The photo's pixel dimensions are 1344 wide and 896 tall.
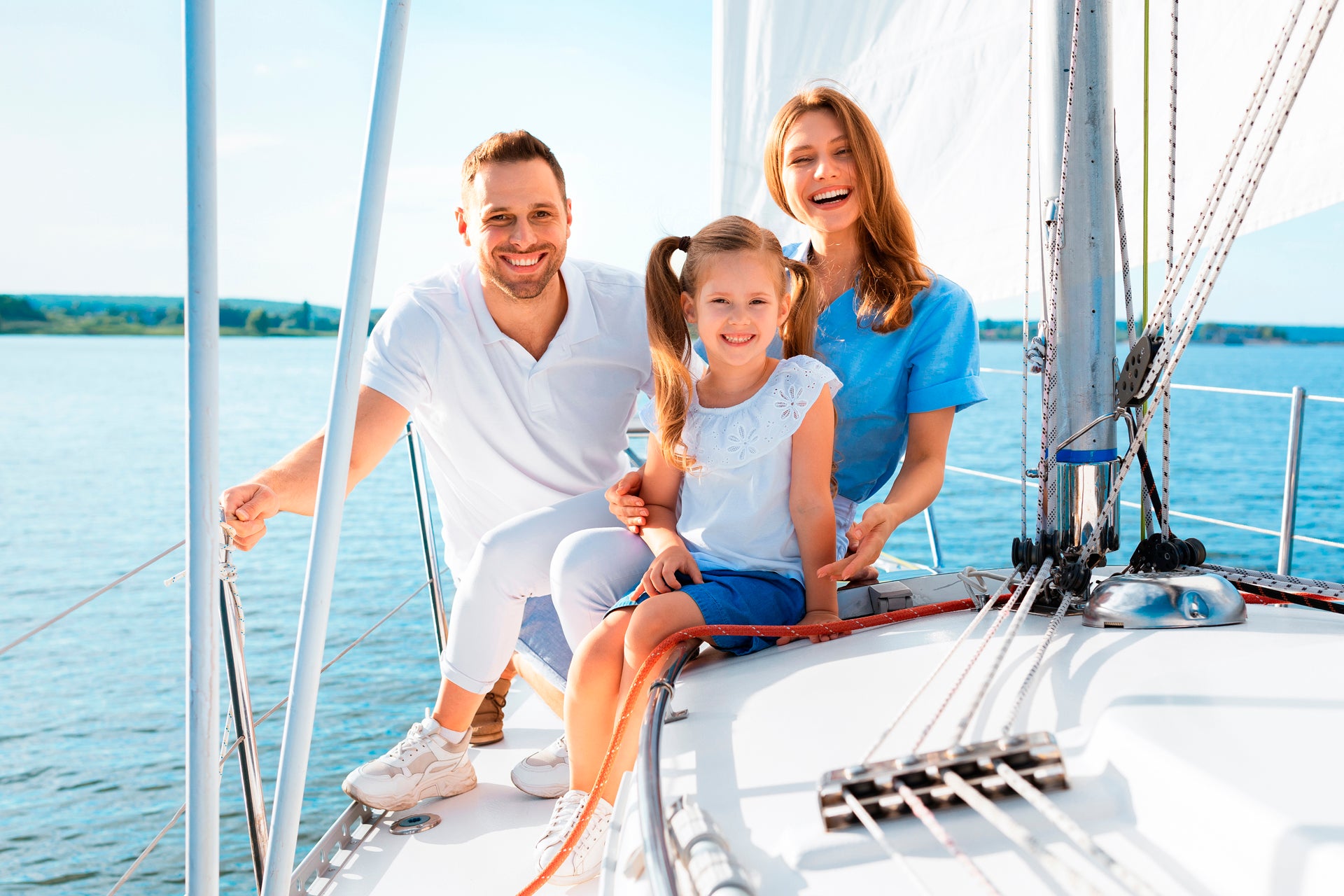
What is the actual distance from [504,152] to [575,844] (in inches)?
40.6

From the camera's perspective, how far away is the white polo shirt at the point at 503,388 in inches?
60.9

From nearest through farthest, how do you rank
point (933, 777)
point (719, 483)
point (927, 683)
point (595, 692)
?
point (933, 777)
point (927, 683)
point (595, 692)
point (719, 483)

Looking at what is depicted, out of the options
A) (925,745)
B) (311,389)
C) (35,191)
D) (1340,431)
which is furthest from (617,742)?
(35,191)

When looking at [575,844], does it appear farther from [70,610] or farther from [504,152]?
[504,152]

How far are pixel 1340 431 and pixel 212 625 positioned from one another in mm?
18034

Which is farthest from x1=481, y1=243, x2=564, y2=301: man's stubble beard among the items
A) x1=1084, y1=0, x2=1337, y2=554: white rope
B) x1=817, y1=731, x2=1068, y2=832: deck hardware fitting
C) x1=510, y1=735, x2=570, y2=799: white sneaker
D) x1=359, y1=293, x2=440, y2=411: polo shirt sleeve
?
x1=817, y1=731, x2=1068, y2=832: deck hardware fitting

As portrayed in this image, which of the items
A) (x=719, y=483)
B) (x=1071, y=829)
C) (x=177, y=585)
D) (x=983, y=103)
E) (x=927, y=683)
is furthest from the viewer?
(x=177, y=585)

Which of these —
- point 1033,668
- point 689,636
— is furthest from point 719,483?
point 1033,668

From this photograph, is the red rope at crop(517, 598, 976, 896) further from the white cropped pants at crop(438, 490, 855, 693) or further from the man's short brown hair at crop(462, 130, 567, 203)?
the man's short brown hair at crop(462, 130, 567, 203)

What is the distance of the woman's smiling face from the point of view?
136cm

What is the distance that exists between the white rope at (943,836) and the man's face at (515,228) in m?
1.12

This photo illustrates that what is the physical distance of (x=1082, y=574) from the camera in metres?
0.97

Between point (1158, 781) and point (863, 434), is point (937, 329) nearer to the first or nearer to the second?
point (863, 434)

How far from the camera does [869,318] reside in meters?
1.35
